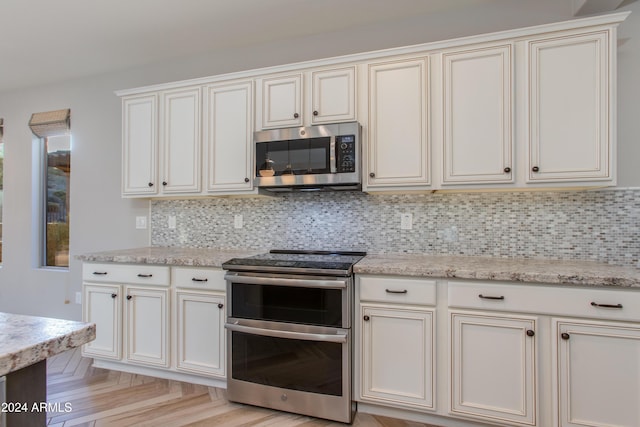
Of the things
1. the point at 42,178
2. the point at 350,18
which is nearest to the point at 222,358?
the point at 350,18

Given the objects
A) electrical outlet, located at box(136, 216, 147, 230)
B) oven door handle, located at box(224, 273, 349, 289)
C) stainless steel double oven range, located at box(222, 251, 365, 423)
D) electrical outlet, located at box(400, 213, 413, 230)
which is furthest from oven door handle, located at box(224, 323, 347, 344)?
electrical outlet, located at box(136, 216, 147, 230)

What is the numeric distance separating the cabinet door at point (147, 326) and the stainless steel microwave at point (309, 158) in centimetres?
108

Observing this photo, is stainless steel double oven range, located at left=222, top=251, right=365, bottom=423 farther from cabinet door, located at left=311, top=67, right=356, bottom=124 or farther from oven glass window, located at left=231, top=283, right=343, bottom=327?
cabinet door, located at left=311, top=67, right=356, bottom=124

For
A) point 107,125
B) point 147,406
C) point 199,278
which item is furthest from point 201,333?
point 107,125

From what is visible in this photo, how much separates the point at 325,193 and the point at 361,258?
619 mm

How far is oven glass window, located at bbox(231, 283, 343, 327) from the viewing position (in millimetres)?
1955

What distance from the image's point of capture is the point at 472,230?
2.33 meters

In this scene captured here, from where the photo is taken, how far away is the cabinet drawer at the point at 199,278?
7.43ft

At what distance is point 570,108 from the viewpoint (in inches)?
75.1

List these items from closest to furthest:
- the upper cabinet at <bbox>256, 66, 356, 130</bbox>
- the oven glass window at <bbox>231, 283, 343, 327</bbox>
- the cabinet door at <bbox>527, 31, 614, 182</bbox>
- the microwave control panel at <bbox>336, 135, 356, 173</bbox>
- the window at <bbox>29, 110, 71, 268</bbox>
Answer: the cabinet door at <bbox>527, 31, 614, 182</bbox> → the oven glass window at <bbox>231, 283, 343, 327</bbox> → the microwave control panel at <bbox>336, 135, 356, 173</bbox> → the upper cabinet at <bbox>256, 66, 356, 130</bbox> → the window at <bbox>29, 110, 71, 268</bbox>

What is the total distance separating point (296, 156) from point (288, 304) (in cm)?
96

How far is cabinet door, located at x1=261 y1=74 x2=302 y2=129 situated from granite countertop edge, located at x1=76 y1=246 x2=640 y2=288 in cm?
103

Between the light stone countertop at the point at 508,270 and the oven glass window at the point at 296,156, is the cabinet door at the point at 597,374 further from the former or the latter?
the oven glass window at the point at 296,156

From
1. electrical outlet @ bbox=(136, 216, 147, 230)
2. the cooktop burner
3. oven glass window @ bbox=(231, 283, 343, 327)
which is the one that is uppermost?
electrical outlet @ bbox=(136, 216, 147, 230)
